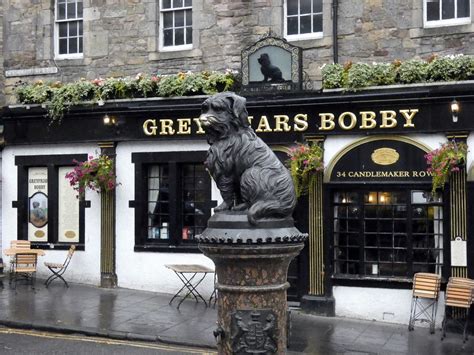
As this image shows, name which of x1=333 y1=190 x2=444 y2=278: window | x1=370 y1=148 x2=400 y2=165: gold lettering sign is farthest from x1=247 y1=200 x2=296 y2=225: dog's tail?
x1=333 y1=190 x2=444 y2=278: window

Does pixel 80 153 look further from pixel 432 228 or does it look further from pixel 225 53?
pixel 432 228

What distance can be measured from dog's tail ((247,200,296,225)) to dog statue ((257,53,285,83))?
7.24 metres

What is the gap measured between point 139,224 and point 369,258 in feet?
15.7

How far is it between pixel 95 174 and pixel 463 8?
7830 millimetres

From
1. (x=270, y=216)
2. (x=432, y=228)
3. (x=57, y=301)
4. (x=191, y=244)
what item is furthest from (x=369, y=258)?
(x=270, y=216)

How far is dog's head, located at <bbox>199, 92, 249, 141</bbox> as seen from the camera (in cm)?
499

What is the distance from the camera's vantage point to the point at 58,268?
13.7 m

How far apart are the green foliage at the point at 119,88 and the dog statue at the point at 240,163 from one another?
736 centimetres

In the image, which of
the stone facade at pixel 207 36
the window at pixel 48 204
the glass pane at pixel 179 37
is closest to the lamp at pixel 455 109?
the stone facade at pixel 207 36

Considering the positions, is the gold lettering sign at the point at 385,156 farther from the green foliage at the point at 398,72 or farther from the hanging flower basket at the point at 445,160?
the green foliage at the point at 398,72

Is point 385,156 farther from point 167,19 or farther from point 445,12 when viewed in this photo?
point 167,19

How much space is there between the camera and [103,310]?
36.5 feet

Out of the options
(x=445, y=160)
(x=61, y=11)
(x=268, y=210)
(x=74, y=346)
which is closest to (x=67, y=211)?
(x=61, y=11)

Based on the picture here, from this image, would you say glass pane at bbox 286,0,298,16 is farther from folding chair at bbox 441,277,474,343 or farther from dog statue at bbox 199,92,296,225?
dog statue at bbox 199,92,296,225
